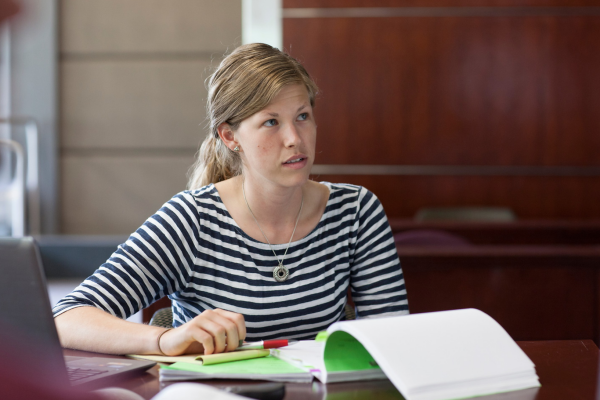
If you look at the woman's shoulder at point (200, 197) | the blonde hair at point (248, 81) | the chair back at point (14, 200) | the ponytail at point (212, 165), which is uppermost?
the blonde hair at point (248, 81)

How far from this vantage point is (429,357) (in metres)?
0.79

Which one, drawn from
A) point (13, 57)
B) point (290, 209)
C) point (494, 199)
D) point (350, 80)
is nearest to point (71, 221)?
point (13, 57)

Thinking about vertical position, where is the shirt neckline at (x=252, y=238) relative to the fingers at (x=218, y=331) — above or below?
above

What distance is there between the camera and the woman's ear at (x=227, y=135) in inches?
55.2

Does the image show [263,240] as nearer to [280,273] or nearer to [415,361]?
[280,273]

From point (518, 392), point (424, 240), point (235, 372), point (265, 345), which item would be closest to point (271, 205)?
point (265, 345)

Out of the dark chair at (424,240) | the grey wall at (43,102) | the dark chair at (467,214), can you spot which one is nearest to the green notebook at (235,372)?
the dark chair at (424,240)

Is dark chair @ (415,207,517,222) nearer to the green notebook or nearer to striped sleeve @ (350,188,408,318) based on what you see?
striped sleeve @ (350,188,408,318)

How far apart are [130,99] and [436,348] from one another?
4.09 m

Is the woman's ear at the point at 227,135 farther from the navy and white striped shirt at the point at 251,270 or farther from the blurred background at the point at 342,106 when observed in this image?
the blurred background at the point at 342,106

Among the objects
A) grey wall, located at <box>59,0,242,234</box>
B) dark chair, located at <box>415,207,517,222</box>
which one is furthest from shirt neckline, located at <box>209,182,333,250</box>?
grey wall, located at <box>59,0,242,234</box>

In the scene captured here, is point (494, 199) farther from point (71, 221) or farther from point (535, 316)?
point (71, 221)

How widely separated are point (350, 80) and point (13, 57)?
239 centimetres

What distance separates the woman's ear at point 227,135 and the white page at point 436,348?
69cm
